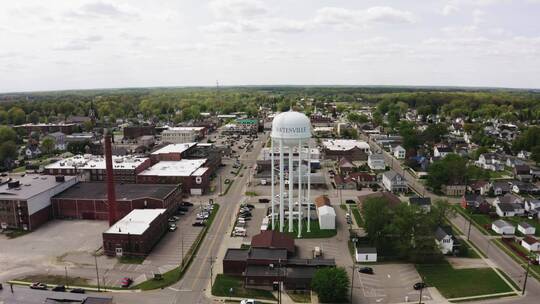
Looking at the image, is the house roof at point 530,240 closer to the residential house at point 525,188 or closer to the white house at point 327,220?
the white house at point 327,220

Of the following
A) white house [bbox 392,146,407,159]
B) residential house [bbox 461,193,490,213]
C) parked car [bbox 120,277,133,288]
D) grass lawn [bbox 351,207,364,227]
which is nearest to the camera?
parked car [bbox 120,277,133,288]

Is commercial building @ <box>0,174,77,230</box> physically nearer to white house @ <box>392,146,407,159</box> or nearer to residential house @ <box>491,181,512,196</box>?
residential house @ <box>491,181,512,196</box>

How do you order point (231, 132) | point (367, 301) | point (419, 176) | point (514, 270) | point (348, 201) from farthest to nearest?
point (231, 132) < point (419, 176) < point (348, 201) < point (514, 270) < point (367, 301)

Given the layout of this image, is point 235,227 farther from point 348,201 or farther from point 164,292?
point 348,201

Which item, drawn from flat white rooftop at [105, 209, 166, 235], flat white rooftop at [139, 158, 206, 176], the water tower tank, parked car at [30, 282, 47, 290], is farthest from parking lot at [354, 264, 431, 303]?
flat white rooftop at [139, 158, 206, 176]

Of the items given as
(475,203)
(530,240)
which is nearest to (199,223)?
(530,240)

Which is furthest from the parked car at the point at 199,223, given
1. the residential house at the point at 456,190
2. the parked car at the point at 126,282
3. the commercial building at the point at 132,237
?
the residential house at the point at 456,190

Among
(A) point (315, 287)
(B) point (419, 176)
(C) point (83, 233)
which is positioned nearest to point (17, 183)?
(C) point (83, 233)

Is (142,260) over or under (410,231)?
under
